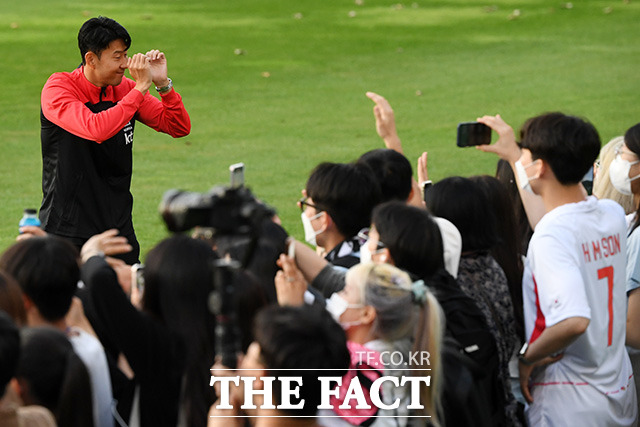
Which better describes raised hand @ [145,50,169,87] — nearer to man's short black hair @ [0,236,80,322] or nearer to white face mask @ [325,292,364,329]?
man's short black hair @ [0,236,80,322]

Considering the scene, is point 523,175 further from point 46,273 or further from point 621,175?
point 46,273

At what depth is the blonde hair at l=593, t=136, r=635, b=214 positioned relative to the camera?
5754 millimetres

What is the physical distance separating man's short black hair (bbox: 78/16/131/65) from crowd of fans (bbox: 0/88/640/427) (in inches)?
82.3

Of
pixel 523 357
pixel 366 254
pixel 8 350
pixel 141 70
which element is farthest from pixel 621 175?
pixel 8 350

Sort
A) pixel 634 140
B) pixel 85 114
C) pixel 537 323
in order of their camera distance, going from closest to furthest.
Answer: pixel 537 323 → pixel 634 140 → pixel 85 114

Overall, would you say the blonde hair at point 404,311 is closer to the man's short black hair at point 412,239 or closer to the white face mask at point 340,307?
the white face mask at point 340,307

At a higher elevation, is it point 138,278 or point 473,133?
point 473,133

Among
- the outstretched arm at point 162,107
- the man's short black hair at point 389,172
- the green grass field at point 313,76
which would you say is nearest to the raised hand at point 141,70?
the outstretched arm at point 162,107

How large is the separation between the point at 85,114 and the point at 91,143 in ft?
0.85

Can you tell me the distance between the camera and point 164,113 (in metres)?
6.84

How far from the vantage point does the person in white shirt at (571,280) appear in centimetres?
427

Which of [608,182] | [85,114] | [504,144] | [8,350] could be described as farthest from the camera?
[85,114]

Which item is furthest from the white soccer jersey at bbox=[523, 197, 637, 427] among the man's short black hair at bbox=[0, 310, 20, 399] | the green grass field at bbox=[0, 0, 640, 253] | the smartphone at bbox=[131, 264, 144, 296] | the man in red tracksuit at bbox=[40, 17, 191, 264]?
the green grass field at bbox=[0, 0, 640, 253]

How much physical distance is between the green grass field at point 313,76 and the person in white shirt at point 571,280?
4923mm
